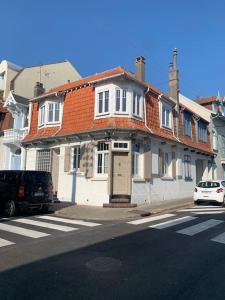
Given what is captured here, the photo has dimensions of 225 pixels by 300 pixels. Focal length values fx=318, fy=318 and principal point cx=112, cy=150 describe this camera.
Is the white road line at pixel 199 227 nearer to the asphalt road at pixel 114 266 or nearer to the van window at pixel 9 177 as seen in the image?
the asphalt road at pixel 114 266

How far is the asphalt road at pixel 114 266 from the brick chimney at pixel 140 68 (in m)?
12.7

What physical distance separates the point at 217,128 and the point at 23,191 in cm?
2255

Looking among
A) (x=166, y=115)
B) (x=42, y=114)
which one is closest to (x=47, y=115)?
(x=42, y=114)

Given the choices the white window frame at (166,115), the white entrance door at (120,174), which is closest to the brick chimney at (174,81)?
the white window frame at (166,115)

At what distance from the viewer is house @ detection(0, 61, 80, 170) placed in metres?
23.9

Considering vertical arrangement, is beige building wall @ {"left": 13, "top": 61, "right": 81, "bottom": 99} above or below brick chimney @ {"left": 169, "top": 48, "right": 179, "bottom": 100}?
above

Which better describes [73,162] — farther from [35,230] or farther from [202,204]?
[35,230]

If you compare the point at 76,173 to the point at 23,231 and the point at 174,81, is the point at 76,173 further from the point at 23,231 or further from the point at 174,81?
→ the point at 174,81

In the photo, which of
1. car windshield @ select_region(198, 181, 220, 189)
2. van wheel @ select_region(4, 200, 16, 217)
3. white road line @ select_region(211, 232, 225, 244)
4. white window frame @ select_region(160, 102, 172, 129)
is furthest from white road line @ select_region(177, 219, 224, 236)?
white window frame @ select_region(160, 102, 172, 129)

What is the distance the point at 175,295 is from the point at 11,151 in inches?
869

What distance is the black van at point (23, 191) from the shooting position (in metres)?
13.6

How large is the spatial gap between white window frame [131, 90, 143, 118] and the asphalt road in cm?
971

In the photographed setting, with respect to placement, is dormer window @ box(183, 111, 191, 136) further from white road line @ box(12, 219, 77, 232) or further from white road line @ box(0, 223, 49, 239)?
white road line @ box(0, 223, 49, 239)

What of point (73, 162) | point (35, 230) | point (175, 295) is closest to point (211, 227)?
point (35, 230)
